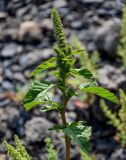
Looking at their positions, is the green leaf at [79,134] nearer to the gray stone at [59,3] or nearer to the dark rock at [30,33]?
the dark rock at [30,33]

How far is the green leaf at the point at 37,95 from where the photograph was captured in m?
1.95

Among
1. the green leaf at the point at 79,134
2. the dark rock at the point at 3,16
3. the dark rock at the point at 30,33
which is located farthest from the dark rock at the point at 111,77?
the green leaf at the point at 79,134

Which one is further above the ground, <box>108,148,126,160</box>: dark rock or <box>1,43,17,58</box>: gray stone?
<box>1,43,17,58</box>: gray stone

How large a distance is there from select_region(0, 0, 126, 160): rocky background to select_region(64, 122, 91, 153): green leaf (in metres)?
3.96

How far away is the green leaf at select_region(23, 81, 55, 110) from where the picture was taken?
1.95 meters

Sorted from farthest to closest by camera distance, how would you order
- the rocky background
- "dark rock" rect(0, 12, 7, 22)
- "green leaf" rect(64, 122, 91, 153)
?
"dark rock" rect(0, 12, 7, 22) < the rocky background < "green leaf" rect(64, 122, 91, 153)

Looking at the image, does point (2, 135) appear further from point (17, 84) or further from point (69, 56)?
point (69, 56)

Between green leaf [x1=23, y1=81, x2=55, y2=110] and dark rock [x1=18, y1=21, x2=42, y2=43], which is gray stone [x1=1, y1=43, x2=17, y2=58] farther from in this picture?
green leaf [x1=23, y1=81, x2=55, y2=110]

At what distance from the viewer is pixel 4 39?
8602 millimetres

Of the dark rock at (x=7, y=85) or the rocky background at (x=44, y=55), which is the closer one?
the rocky background at (x=44, y=55)

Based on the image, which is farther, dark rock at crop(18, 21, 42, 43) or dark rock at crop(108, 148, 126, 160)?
dark rock at crop(18, 21, 42, 43)

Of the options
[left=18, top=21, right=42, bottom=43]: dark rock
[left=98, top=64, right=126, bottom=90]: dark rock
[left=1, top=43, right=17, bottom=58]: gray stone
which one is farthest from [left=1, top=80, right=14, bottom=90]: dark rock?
[left=98, top=64, right=126, bottom=90]: dark rock

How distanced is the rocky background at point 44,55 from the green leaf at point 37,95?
3961 millimetres

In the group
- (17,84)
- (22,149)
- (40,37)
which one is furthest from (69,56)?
(40,37)
